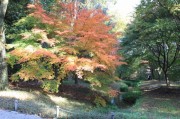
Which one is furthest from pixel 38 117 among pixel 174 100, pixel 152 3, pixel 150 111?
pixel 152 3

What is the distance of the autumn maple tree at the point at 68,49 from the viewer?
48.3 feet

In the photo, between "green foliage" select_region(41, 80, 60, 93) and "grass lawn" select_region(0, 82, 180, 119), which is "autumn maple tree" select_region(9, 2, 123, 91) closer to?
"green foliage" select_region(41, 80, 60, 93)

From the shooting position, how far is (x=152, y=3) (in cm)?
2084

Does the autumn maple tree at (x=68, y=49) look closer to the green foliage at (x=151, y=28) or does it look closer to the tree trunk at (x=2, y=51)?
the tree trunk at (x=2, y=51)

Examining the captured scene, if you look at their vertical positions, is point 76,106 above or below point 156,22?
below

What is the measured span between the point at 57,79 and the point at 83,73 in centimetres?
197

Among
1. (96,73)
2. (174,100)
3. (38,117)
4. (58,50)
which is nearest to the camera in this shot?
(38,117)

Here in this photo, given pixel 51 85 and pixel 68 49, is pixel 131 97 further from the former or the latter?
pixel 68 49

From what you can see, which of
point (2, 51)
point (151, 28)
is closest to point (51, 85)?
point (2, 51)

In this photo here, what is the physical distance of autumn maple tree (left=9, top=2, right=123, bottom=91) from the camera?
48.3 feet

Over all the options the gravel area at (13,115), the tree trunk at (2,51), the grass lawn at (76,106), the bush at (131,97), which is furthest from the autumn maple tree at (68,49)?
the bush at (131,97)

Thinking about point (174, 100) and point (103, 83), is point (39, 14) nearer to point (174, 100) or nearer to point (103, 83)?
point (103, 83)

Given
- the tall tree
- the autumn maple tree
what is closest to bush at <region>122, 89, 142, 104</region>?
the tall tree

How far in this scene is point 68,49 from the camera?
15062 mm
